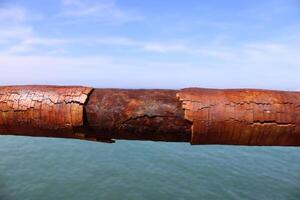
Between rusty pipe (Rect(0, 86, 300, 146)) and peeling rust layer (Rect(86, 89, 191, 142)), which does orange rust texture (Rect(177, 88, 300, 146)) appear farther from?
peeling rust layer (Rect(86, 89, 191, 142))

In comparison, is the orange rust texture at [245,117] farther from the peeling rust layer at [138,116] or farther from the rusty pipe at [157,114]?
the peeling rust layer at [138,116]

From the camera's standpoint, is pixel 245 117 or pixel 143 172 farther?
pixel 143 172

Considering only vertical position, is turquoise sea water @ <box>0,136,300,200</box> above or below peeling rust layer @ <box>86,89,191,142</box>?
below

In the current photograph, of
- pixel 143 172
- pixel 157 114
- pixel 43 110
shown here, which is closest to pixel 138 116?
pixel 157 114

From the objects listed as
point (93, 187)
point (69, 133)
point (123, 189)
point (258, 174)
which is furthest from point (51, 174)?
point (69, 133)

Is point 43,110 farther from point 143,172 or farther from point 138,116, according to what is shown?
point 143,172

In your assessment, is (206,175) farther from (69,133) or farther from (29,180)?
(69,133)

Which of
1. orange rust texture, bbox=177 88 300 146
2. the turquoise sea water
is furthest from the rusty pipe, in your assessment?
the turquoise sea water

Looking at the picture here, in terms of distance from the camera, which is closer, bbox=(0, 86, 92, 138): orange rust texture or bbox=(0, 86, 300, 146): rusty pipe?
bbox=(0, 86, 300, 146): rusty pipe
